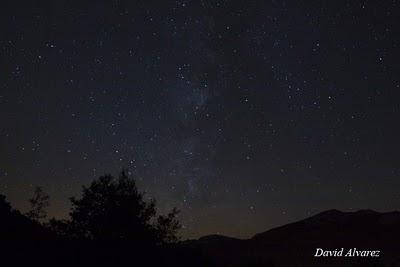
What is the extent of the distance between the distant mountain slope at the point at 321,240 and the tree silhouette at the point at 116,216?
156 ft

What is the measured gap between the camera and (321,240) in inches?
3831

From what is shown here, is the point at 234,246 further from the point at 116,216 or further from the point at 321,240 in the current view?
the point at 116,216

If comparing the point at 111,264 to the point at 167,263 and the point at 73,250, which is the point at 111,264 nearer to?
the point at 73,250

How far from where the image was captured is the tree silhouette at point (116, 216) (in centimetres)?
2636

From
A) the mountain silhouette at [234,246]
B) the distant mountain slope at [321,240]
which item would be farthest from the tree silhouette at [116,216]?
the distant mountain slope at [321,240]

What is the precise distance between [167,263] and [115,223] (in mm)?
6878

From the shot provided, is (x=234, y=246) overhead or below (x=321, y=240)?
overhead

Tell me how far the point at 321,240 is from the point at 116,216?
79236mm

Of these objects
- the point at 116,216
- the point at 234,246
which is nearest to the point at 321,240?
the point at 234,246

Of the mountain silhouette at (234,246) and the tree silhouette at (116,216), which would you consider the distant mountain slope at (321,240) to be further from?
the tree silhouette at (116,216)

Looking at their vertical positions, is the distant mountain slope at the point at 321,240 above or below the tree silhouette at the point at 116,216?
above

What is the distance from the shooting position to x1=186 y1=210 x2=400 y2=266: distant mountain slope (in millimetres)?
79938

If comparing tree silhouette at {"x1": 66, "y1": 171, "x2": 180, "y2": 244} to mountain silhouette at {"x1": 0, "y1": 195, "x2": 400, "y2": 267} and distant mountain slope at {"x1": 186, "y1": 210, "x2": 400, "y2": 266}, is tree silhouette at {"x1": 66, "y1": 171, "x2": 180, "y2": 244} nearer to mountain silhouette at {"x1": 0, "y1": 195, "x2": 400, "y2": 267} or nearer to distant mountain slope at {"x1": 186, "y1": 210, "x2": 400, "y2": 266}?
mountain silhouette at {"x1": 0, "y1": 195, "x2": 400, "y2": 267}

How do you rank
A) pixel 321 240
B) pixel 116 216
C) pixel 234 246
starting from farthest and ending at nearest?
pixel 234 246 < pixel 321 240 < pixel 116 216
